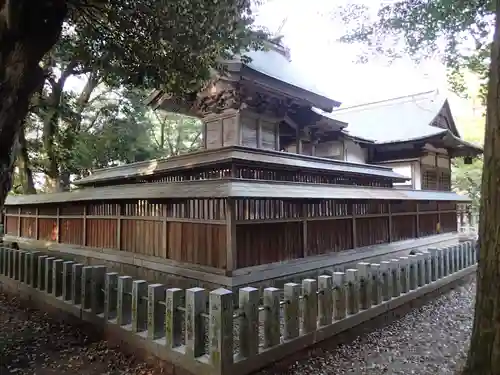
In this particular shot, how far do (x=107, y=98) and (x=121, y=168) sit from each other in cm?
930

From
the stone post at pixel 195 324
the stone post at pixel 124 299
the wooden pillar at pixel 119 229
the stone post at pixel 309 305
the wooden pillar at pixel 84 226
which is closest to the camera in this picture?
the stone post at pixel 195 324

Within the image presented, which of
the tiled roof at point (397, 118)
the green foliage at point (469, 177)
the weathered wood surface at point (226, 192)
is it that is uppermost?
the tiled roof at point (397, 118)

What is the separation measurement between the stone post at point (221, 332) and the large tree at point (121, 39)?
3.00m

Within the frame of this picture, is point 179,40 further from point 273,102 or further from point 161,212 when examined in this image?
point 273,102

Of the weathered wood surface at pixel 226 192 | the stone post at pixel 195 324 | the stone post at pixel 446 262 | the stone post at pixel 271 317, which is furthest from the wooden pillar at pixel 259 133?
the stone post at pixel 195 324

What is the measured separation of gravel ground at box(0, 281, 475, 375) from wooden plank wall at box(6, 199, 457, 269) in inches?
82.4

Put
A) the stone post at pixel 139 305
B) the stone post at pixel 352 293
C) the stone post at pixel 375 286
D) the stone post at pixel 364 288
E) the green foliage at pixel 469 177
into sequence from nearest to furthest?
the stone post at pixel 139 305
the stone post at pixel 352 293
the stone post at pixel 364 288
the stone post at pixel 375 286
the green foliage at pixel 469 177

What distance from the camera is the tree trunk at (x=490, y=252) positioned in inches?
92.5

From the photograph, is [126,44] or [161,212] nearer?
[126,44]

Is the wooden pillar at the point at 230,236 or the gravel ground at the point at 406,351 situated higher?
the wooden pillar at the point at 230,236

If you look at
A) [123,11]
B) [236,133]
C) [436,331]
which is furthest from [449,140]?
[123,11]

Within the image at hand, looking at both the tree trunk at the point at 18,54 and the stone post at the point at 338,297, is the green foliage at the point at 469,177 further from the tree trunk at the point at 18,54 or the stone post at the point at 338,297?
the tree trunk at the point at 18,54

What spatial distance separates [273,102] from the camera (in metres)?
10.1

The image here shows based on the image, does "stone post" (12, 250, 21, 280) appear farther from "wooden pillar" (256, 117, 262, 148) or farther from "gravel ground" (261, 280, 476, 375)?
"wooden pillar" (256, 117, 262, 148)
